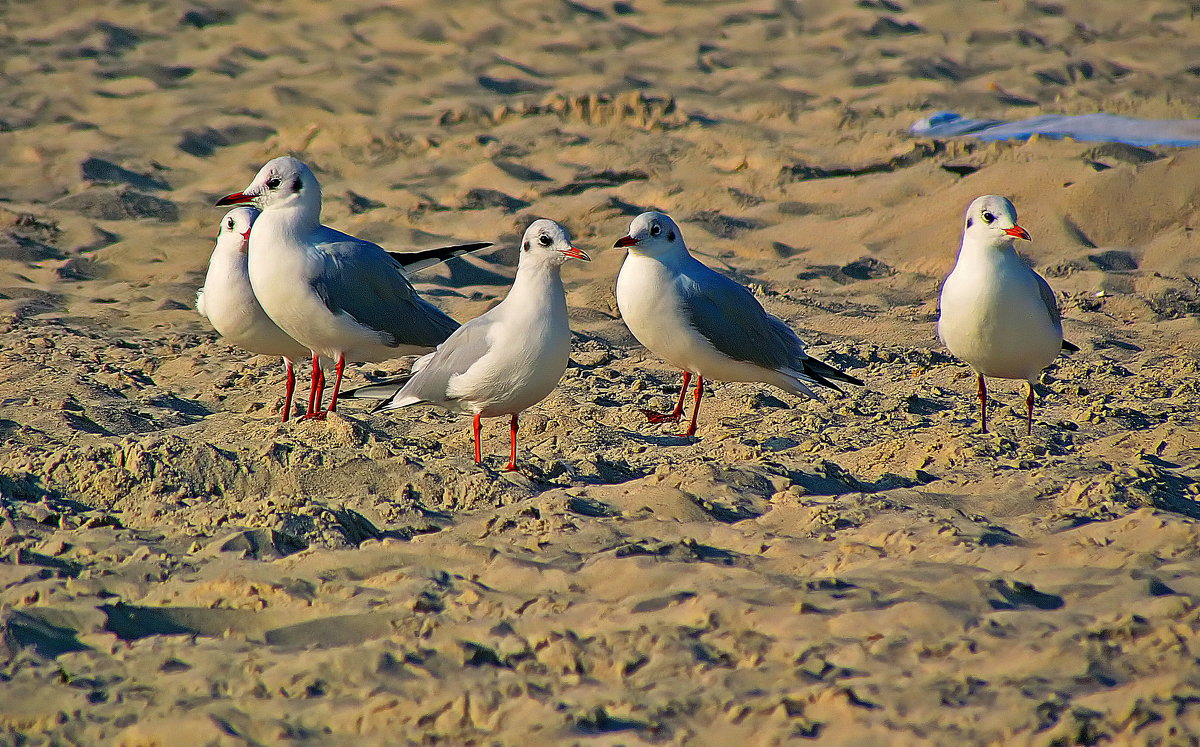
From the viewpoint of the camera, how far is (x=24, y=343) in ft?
20.2

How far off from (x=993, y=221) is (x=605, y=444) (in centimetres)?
195

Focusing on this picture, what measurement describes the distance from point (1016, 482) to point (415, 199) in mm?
5585

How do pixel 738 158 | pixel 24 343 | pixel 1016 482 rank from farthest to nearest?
pixel 738 158, pixel 24 343, pixel 1016 482

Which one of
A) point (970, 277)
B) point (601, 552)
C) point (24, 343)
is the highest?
point (970, 277)

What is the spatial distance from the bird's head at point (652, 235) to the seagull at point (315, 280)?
108 cm

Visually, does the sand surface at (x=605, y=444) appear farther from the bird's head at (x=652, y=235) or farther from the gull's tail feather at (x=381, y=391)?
the bird's head at (x=652, y=235)

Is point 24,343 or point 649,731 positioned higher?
point 649,731

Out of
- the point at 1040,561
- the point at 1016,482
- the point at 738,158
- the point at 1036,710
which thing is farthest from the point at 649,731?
the point at 738,158

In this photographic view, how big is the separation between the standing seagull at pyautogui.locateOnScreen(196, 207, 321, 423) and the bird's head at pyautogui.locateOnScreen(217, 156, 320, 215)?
0.41 m

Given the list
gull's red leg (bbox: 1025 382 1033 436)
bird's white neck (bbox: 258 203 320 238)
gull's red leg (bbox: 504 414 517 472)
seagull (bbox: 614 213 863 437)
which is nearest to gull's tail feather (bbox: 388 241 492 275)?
bird's white neck (bbox: 258 203 320 238)

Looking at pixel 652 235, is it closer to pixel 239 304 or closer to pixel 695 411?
pixel 695 411

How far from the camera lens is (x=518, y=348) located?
452cm

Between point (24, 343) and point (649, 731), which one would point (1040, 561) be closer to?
point (649, 731)

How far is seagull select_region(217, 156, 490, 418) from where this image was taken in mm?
5254
